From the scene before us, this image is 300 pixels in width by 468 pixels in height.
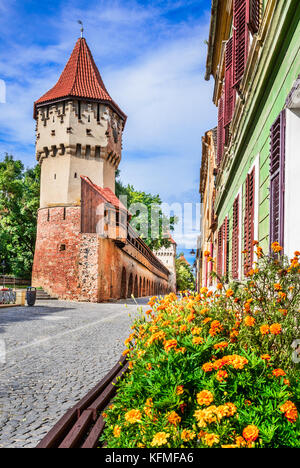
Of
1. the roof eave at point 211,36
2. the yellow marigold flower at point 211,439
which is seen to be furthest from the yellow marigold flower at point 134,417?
the roof eave at point 211,36

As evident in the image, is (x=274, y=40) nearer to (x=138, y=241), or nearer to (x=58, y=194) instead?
(x=58, y=194)

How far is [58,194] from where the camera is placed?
30.4 m

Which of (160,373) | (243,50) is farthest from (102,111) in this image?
(160,373)

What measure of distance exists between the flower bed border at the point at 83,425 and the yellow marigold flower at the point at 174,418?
1.74 feet

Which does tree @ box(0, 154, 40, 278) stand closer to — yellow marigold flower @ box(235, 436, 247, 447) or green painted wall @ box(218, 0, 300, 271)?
green painted wall @ box(218, 0, 300, 271)

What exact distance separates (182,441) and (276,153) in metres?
2.88

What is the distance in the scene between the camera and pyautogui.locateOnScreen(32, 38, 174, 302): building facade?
28.2 metres

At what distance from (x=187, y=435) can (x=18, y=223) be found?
37.1 meters

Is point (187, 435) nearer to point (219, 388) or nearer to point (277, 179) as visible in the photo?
point (219, 388)

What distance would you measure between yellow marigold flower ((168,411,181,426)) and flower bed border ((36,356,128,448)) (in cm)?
53

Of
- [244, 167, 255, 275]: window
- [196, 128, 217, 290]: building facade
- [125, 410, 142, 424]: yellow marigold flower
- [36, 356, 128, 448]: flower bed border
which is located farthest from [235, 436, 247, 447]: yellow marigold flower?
[196, 128, 217, 290]: building facade

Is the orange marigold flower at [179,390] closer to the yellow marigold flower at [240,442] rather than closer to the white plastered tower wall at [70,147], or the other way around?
the yellow marigold flower at [240,442]

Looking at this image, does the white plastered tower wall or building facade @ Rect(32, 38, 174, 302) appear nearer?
building facade @ Rect(32, 38, 174, 302)

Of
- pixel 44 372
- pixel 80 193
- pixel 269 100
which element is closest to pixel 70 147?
pixel 80 193
